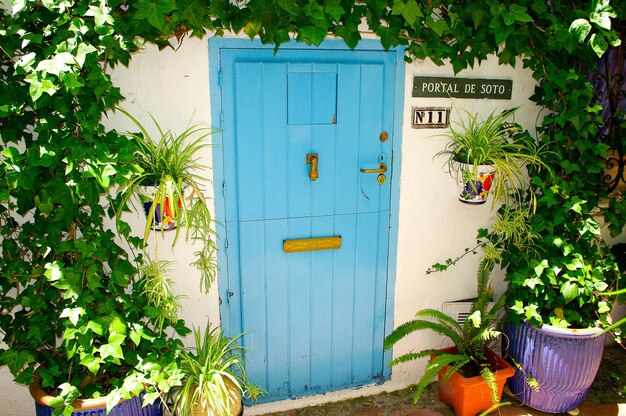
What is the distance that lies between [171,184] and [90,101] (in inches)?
22.5

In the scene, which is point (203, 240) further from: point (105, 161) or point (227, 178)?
point (105, 161)

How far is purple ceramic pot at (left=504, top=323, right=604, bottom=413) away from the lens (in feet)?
11.9

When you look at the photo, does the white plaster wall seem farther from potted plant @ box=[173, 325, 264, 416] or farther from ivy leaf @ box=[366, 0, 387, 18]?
potted plant @ box=[173, 325, 264, 416]

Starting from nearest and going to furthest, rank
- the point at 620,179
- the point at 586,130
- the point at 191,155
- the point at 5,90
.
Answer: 1. the point at 5,90
2. the point at 191,155
3. the point at 586,130
4. the point at 620,179

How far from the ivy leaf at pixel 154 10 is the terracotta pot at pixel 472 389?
2904mm

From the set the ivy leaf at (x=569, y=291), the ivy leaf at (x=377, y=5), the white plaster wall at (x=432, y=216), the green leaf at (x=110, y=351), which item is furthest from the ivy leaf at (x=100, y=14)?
the ivy leaf at (x=569, y=291)

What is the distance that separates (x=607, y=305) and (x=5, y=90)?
12.6ft

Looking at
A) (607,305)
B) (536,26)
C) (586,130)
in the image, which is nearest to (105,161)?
(536,26)

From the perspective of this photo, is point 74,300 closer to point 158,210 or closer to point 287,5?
point 158,210

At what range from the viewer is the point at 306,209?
3594mm

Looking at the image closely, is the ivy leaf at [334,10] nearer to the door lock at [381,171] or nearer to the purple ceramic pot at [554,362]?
the door lock at [381,171]

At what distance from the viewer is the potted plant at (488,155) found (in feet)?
11.6

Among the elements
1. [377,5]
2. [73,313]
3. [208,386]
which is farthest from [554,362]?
[73,313]

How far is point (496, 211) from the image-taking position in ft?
13.5
